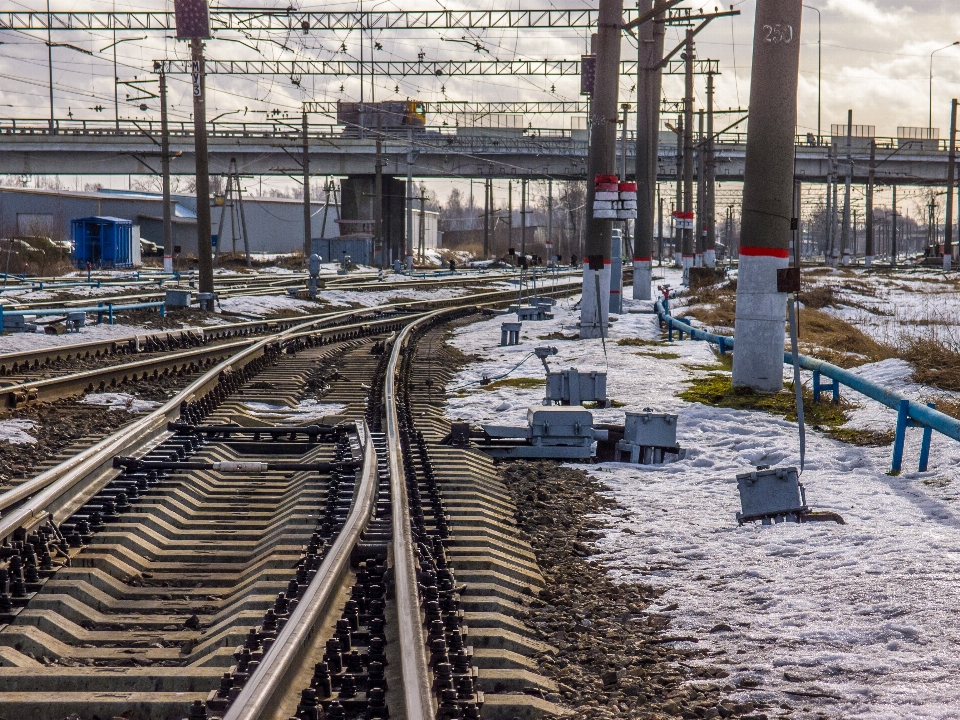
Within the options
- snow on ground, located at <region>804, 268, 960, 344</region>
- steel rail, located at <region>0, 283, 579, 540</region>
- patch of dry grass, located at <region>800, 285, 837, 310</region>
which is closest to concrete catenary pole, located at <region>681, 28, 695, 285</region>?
snow on ground, located at <region>804, 268, 960, 344</region>

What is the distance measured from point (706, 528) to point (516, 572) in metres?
1.72

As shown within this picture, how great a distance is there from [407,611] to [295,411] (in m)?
7.81

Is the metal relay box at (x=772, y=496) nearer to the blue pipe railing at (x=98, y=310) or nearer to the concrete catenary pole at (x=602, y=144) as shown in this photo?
the concrete catenary pole at (x=602, y=144)

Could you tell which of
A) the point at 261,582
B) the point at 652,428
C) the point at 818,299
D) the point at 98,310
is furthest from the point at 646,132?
the point at 261,582

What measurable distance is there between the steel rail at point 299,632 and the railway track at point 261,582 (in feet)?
0.04

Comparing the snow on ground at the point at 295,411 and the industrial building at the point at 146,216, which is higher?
the industrial building at the point at 146,216

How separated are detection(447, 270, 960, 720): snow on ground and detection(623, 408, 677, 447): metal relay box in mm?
228

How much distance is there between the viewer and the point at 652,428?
9.50 meters

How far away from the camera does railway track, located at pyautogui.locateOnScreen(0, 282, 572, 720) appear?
4195mm

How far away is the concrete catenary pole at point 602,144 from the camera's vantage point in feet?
64.7

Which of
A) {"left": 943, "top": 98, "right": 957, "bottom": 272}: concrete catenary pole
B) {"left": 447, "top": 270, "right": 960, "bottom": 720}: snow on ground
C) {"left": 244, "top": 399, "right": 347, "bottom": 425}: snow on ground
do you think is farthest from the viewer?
{"left": 943, "top": 98, "right": 957, "bottom": 272}: concrete catenary pole

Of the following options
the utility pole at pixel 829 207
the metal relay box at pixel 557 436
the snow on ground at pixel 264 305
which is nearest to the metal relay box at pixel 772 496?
the metal relay box at pixel 557 436

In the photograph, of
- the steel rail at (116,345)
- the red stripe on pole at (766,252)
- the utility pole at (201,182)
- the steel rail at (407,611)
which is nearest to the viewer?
the steel rail at (407,611)

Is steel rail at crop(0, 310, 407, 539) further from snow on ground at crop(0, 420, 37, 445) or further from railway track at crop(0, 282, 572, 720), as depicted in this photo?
snow on ground at crop(0, 420, 37, 445)
